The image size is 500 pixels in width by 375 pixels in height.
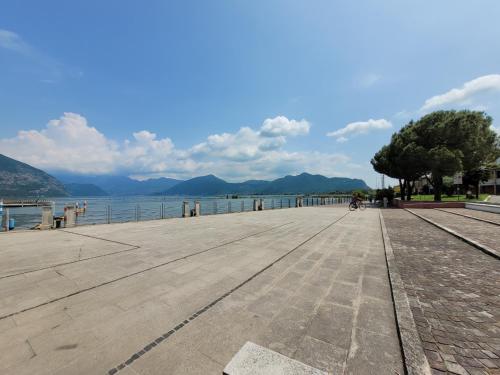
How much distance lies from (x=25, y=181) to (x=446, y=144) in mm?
248355

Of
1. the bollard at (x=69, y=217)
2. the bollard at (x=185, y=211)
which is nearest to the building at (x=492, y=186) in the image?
the bollard at (x=185, y=211)

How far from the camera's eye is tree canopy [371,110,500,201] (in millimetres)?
22797

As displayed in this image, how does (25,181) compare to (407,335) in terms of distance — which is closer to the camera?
(407,335)

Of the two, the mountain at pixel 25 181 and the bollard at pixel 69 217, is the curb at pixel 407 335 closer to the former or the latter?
the bollard at pixel 69 217

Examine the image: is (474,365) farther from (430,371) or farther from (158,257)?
(158,257)

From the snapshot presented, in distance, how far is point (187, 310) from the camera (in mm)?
3072

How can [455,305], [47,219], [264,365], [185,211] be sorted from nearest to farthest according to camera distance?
[264,365] < [455,305] < [47,219] < [185,211]

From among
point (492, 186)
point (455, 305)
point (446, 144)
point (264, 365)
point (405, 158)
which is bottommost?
point (455, 305)

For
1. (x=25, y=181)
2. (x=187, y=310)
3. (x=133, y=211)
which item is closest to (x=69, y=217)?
(x=187, y=310)

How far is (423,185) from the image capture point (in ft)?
228

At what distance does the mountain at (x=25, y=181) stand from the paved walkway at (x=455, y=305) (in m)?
200

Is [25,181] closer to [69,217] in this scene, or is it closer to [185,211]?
[185,211]

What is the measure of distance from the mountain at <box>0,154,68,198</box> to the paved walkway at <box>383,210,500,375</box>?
200 metres

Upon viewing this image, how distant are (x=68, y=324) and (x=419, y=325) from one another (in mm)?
4449
